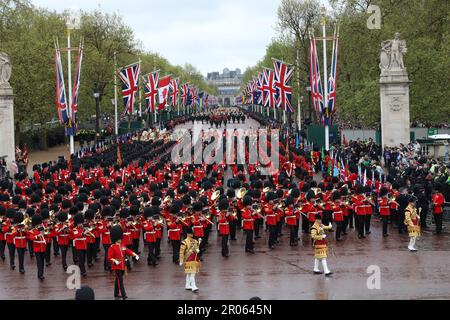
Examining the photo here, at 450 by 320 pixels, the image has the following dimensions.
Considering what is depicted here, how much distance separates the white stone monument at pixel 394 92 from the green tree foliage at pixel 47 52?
16175 mm

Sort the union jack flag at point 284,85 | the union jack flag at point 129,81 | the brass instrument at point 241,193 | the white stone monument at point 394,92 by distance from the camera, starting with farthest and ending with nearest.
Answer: the union jack flag at point 284,85 → the union jack flag at point 129,81 → the white stone monument at point 394,92 → the brass instrument at point 241,193

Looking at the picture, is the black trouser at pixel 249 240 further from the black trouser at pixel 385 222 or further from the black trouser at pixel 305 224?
the black trouser at pixel 385 222

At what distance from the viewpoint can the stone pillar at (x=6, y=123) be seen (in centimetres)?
3516

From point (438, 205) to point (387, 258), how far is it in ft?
11.5

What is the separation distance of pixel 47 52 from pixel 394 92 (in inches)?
944

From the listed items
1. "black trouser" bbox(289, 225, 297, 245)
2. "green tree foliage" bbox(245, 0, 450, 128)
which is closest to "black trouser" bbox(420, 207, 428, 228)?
"black trouser" bbox(289, 225, 297, 245)

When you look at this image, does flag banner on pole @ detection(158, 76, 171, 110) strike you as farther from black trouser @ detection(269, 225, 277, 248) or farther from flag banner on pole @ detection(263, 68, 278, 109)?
black trouser @ detection(269, 225, 277, 248)

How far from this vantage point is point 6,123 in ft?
116

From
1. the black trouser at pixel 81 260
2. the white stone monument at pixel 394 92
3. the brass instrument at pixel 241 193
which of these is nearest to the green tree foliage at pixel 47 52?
the white stone monument at pixel 394 92

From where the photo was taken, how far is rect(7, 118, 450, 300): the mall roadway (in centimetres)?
1365

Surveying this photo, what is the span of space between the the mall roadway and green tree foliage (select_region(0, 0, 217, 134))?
25184mm

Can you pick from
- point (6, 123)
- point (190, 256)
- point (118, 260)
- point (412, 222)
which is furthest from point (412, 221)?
point (6, 123)

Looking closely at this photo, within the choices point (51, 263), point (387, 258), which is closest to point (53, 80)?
point (51, 263)

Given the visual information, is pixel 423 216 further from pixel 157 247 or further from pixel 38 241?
pixel 38 241
